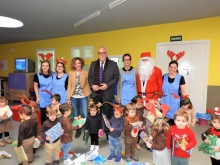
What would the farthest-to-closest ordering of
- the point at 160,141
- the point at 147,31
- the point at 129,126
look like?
the point at 147,31
the point at 129,126
the point at 160,141

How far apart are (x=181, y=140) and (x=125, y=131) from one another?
33.6 inches

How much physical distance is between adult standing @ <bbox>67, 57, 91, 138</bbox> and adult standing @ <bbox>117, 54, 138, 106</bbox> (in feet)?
Result: 1.88

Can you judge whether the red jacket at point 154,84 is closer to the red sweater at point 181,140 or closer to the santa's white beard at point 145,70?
the santa's white beard at point 145,70

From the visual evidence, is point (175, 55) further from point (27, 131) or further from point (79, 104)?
point (27, 131)

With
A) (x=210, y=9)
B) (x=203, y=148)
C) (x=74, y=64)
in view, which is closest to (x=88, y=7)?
(x=74, y=64)

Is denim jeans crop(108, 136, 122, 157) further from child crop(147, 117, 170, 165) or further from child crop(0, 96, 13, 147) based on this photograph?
child crop(0, 96, 13, 147)

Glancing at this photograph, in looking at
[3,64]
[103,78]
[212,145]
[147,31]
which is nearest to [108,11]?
[103,78]

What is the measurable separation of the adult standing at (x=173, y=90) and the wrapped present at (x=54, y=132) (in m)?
1.49

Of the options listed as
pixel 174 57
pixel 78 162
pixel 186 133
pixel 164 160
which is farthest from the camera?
pixel 174 57

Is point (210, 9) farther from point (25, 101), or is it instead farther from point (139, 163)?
point (25, 101)

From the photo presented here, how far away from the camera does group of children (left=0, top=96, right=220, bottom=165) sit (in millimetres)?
1784

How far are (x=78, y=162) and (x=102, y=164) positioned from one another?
0.31m

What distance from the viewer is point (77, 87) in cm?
299

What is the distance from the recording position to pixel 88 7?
3.37 meters
